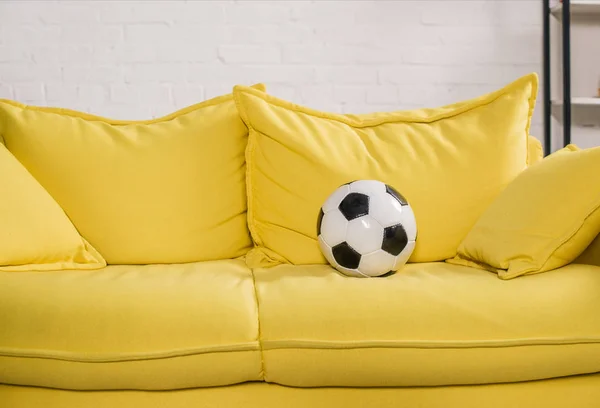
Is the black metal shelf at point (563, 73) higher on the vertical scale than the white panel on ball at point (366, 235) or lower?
higher

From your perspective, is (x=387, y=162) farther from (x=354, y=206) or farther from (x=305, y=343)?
(x=305, y=343)

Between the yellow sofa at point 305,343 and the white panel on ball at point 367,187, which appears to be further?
the white panel on ball at point 367,187

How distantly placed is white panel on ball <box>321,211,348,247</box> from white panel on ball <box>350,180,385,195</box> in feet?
0.24

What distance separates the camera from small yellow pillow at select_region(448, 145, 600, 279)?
1.30m

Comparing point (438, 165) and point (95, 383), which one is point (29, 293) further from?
point (438, 165)

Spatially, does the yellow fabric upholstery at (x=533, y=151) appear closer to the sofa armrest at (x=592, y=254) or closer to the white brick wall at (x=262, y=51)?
the sofa armrest at (x=592, y=254)

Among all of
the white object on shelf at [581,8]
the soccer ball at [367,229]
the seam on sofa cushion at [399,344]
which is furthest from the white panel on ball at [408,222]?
the white object on shelf at [581,8]

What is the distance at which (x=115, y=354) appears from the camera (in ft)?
3.67

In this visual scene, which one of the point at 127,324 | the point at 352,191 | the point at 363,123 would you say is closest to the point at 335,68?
the point at 363,123

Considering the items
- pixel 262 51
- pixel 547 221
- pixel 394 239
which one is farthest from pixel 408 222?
pixel 262 51

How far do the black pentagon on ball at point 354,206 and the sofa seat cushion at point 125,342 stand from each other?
0.33 m

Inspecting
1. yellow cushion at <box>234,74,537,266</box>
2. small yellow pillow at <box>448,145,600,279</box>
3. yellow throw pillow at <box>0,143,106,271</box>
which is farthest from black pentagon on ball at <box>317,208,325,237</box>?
yellow throw pillow at <box>0,143,106,271</box>

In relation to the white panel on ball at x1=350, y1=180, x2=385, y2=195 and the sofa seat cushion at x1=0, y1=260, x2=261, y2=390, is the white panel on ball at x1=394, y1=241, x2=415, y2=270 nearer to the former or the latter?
the white panel on ball at x1=350, y1=180, x2=385, y2=195

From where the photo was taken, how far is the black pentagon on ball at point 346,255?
4.42ft
